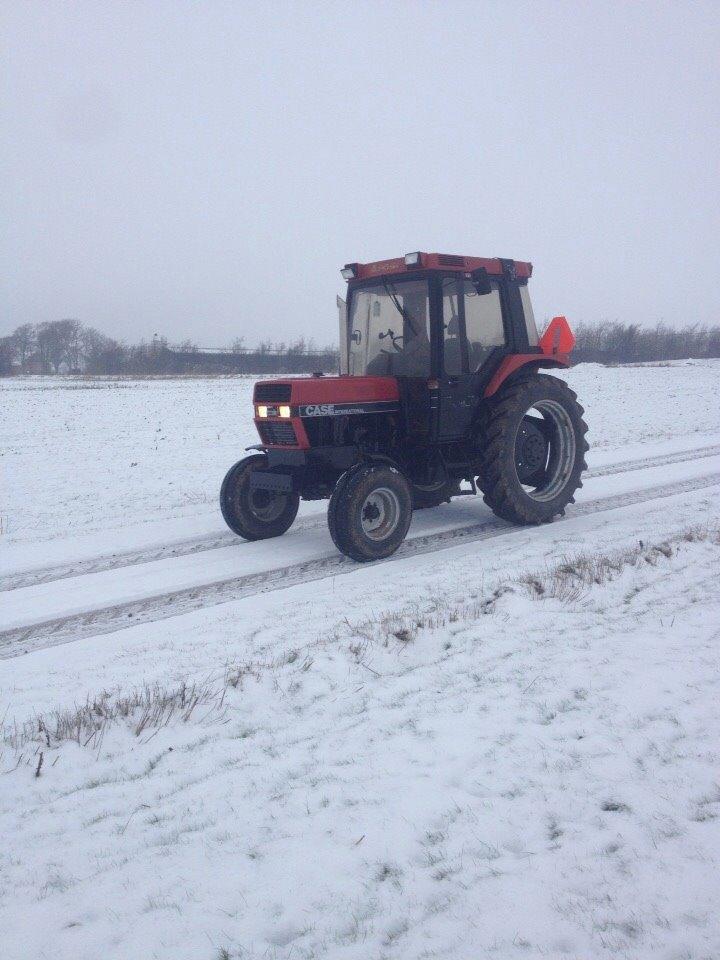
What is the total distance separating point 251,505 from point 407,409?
1721 millimetres

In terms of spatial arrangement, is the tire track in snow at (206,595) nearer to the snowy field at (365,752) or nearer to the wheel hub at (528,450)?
the snowy field at (365,752)

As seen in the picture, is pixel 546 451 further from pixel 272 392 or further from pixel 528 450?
pixel 272 392

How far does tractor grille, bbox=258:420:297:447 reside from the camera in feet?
20.8

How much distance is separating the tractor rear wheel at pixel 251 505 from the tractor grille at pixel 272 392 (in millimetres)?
655

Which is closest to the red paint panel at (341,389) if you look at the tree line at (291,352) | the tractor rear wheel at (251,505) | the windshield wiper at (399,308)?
the windshield wiper at (399,308)

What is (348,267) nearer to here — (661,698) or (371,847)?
(661,698)

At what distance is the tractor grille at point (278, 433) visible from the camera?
6.35m

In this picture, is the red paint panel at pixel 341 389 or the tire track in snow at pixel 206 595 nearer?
the tire track in snow at pixel 206 595

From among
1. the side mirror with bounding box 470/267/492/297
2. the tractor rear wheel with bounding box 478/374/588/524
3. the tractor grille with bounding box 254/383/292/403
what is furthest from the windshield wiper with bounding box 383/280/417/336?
the tractor grille with bounding box 254/383/292/403

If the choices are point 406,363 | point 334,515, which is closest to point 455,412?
point 406,363

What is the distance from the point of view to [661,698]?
3.34 m

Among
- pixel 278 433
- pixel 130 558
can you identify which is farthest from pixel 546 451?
pixel 130 558

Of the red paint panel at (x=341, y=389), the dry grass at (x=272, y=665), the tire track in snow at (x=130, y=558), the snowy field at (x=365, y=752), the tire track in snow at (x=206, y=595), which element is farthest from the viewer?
the red paint panel at (x=341, y=389)

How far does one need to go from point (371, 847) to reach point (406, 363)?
4859 millimetres
